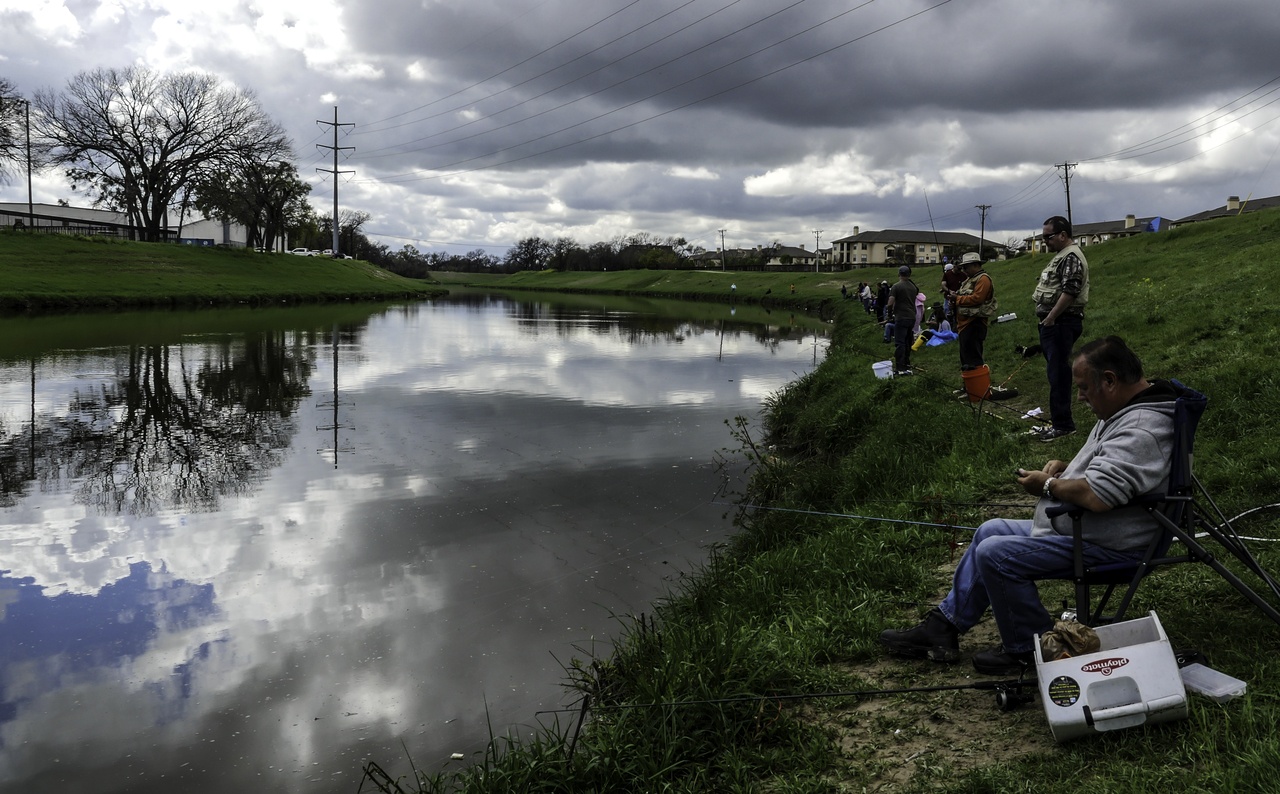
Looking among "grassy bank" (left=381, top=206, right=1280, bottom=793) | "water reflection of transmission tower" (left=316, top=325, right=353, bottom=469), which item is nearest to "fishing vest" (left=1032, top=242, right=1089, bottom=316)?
"grassy bank" (left=381, top=206, right=1280, bottom=793)

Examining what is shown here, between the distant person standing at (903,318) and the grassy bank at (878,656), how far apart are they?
3.90 metres

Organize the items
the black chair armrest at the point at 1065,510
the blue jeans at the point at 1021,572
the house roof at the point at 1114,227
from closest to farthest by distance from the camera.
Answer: the black chair armrest at the point at 1065,510 → the blue jeans at the point at 1021,572 → the house roof at the point at 1114,227

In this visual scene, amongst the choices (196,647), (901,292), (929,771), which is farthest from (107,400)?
(929,771)

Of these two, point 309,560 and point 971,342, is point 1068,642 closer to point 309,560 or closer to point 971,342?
point 309,560

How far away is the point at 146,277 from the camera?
51625 mm

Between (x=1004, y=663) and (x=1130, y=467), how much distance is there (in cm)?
110

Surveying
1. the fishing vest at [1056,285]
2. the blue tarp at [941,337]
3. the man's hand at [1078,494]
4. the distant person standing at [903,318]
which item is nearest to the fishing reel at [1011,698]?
the man's hand at [1078,494]

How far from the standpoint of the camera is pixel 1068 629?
3629 millimetres

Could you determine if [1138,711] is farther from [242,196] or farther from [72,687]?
[242,196]

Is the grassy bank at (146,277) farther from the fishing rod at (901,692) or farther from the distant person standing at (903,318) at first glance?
the fishing rod at (901,692)

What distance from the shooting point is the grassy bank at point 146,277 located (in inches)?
1635

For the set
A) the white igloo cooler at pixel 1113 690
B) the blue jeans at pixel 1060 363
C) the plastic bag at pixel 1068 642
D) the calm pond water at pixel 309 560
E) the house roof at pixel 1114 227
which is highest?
the house roof at pixel 1114 227

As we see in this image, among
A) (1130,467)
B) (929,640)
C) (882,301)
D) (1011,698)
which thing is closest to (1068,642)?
(1011,698)

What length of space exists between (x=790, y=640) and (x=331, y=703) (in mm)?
2738
